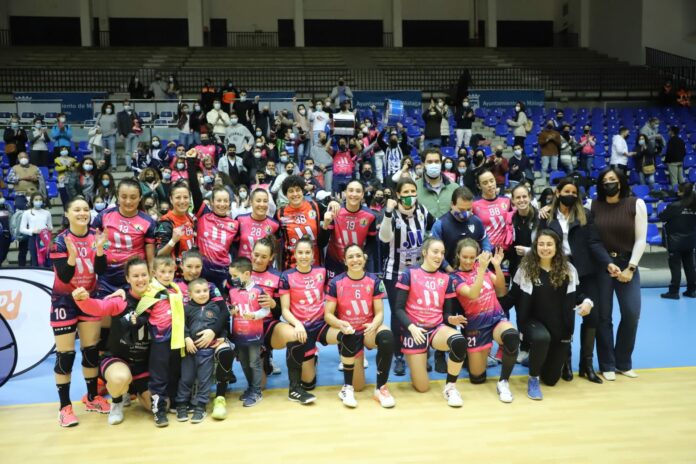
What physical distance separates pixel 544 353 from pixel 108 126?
11323 millimetres

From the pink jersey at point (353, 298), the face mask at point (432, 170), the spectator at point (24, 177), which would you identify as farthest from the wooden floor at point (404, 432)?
the spectator at point (24, 177)

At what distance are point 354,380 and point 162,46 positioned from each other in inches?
888

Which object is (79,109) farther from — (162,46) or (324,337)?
(324,337)

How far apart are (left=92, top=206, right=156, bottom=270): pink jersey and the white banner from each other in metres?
1.24

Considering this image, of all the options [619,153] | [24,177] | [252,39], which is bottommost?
[24,177]

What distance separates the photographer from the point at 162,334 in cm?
446

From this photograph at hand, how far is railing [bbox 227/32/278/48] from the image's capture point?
82.5 ft

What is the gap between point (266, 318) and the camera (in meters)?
5.01

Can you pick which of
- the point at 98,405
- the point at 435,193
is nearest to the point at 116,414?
the point at 98,405

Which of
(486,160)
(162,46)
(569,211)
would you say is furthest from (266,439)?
(162,46)

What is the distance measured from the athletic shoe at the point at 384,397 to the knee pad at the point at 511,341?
103cm

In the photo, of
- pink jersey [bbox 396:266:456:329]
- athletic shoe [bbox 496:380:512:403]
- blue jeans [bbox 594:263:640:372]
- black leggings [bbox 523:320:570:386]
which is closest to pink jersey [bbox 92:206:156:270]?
pink jersey [bbox 396:266:456:329]

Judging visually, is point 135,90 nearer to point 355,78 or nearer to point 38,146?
point 38,146

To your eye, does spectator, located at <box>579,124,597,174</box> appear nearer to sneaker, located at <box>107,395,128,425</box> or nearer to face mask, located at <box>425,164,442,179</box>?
face mask, located at <box>425,164,442,179</box>
